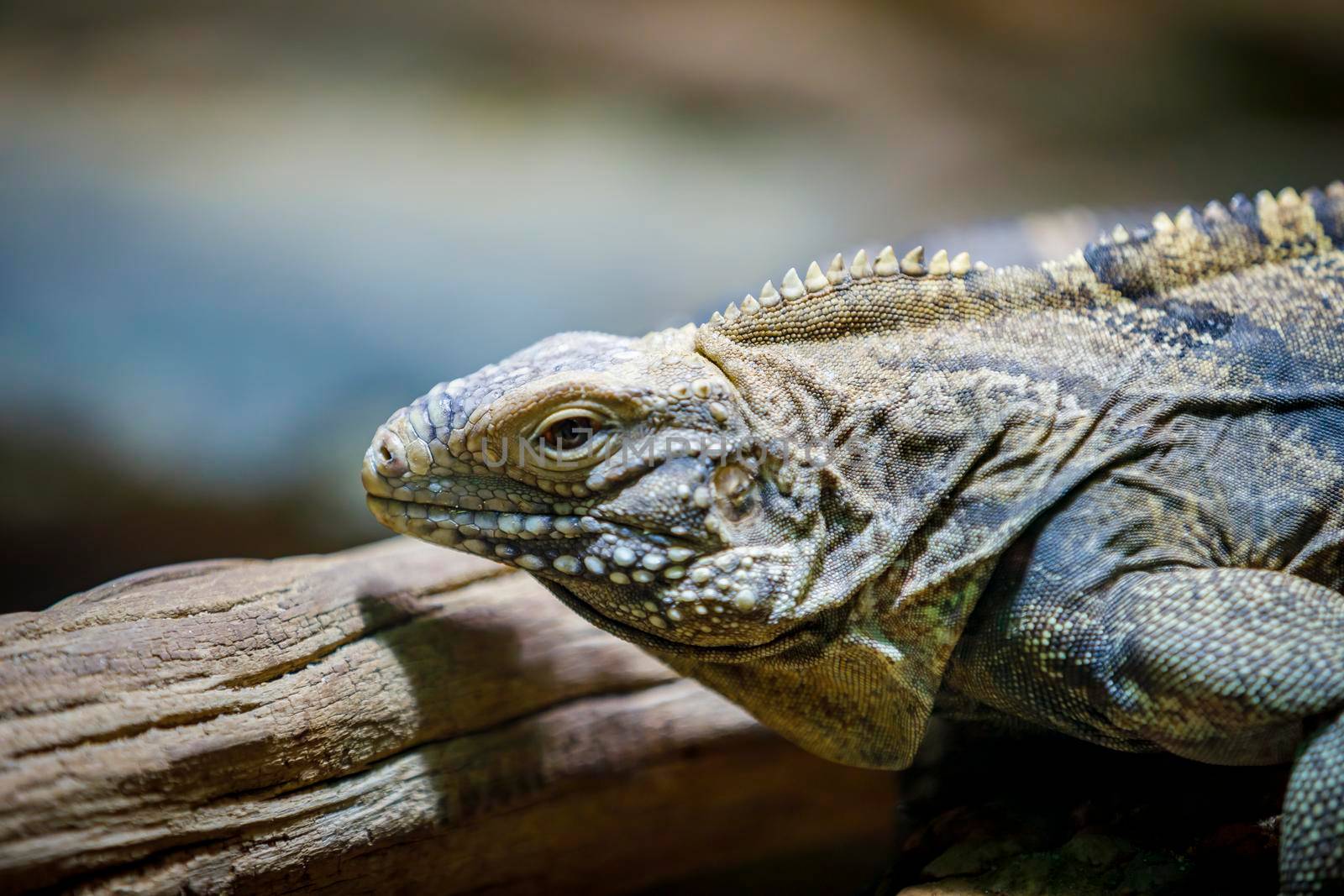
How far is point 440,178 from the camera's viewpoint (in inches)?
293

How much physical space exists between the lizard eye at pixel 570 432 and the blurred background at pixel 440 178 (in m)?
3.77

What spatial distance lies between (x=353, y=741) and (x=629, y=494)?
4.85 ft

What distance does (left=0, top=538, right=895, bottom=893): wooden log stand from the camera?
110 inches

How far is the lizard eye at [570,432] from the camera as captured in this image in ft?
9.72

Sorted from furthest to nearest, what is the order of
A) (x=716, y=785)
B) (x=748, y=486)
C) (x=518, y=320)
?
(x=518, y=320)
(x=716, y=785)
(x=748, y=486)

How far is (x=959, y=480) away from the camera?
117 inches

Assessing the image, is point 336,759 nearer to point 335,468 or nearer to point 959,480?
point 959,480

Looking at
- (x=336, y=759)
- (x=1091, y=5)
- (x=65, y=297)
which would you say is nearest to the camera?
(x=336, y=759)

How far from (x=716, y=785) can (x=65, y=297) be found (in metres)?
5.22

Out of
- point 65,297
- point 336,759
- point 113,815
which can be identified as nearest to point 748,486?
point 336,759

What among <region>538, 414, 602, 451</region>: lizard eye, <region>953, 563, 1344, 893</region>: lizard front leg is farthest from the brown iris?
<region>953, 563, 1344, 893</region>: lizard front leg

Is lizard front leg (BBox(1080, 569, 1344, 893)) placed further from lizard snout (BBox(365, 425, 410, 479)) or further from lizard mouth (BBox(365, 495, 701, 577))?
lizard snout (BBox(365, 425, 410, 479))

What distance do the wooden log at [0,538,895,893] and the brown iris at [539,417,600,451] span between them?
1197 millimetres

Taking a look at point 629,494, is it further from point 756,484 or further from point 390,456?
point 390,456
